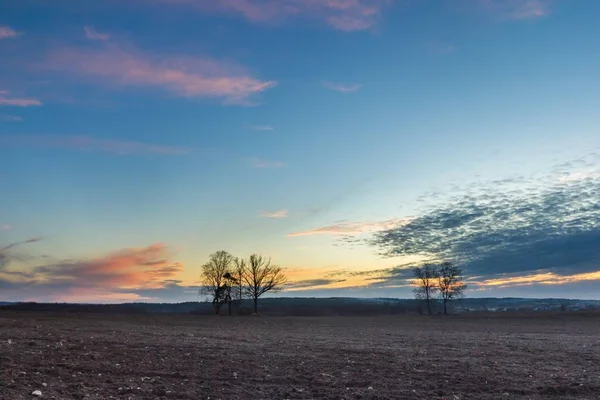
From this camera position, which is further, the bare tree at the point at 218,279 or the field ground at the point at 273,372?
the bare tree at the point at 218,279

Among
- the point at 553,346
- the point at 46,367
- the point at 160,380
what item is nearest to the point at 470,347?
the point at 553,346

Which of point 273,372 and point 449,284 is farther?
Result: point 449,284

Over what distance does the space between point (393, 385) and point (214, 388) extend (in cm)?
608

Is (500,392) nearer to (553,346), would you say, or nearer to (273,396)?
(273,396)

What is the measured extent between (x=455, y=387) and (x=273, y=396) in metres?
6.40

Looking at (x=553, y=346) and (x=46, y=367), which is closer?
A: (x=46, y=367)

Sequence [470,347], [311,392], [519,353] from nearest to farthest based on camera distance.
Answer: [311,392] → [519,353] → [470,347]

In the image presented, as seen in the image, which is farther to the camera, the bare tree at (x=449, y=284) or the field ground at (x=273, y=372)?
the bare tree at (x=449, y=284)

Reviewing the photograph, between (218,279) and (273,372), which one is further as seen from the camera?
(218,279)

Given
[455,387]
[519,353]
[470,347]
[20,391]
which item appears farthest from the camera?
[470,347]

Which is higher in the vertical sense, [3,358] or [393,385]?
[3,358]

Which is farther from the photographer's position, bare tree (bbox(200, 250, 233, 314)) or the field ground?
bare tree (bbox(200, 250, 233, 314))

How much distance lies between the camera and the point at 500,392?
17.0m

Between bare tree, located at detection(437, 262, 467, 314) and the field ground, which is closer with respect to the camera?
the field ground
